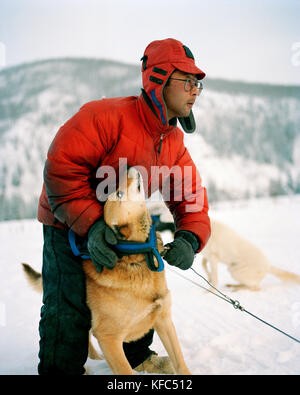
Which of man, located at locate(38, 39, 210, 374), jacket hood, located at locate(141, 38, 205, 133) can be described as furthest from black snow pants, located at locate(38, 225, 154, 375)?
jacket hood, located at locate(141, 38, 205, 133)

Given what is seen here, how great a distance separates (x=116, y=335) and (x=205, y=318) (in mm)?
2188

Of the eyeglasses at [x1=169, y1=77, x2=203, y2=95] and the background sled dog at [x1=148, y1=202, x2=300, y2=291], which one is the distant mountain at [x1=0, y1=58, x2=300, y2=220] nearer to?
the background sled dog at [x1=148, y1=202, x2=300, y2=291]

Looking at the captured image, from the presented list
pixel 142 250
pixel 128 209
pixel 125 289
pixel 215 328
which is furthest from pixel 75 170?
pixel 215 328

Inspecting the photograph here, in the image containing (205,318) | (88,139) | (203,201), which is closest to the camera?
(88,139)

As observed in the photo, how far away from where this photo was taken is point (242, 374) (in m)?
2.51

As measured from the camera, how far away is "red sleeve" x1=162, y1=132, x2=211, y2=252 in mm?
2365

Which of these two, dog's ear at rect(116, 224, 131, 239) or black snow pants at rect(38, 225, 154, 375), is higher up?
dog's ear at rect(116, 224, 131, 239)

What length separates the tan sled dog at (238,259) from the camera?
515 centimetres

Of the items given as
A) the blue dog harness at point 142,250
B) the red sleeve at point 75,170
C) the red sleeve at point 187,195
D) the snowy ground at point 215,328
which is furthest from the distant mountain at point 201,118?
the red sleeve at point 75,170

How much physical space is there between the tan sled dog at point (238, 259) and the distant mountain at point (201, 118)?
42447 millimetres

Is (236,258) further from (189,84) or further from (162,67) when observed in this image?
(162,67)

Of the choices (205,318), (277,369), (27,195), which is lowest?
(27,195)

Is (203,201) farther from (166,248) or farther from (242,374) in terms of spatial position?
(242,374)
